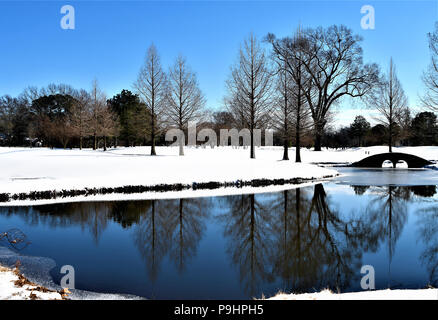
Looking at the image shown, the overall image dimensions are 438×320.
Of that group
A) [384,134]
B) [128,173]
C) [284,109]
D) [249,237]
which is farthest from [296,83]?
[384,134]

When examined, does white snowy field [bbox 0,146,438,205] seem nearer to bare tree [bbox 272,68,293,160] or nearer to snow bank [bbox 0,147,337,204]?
snow bank [bbox 0,147,337,204]

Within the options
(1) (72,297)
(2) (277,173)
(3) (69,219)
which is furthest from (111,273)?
(2) (277,173)

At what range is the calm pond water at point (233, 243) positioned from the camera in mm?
6484

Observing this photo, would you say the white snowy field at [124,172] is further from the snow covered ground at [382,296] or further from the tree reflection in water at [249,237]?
the snow covered ground at [382,296]

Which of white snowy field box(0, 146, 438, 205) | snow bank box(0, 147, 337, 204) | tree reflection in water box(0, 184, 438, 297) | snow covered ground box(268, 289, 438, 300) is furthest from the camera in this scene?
snow bank box(0, 147, 337, 204)

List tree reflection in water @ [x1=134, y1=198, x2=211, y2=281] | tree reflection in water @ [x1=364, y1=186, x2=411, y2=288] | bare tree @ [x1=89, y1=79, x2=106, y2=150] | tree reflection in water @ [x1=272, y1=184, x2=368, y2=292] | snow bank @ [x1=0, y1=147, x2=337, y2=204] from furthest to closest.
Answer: bare tree @ [x1=89, y1=79, x2=106, y2=150]
snow bank @ [x1=0, y1=147, x2=337, y2=204]
tree reflection in water @ [x1=364, y1=186, x2=411, y2=288]
tree reflection in water @ [x1=134, y1=198, x2=211, y2=281]
tree reflection in water @ [x1=272, y1=184, x2=368, y2=292]

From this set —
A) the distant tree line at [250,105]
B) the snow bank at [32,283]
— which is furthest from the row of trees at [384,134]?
the snow bank at [32,283]

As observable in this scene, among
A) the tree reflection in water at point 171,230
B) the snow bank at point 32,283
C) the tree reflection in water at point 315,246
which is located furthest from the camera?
the tree reflection in water at point 171,230

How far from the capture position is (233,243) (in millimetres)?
9234

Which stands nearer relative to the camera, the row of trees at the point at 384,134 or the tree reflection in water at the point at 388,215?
the tree reflection in water at the point at 388,215

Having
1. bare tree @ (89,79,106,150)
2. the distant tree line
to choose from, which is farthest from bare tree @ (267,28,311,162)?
bare tree @ (89,79,106,150)

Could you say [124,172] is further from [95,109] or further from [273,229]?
[95,109]

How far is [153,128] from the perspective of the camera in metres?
39.9

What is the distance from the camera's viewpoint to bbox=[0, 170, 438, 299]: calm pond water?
6484mm
